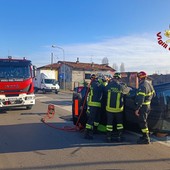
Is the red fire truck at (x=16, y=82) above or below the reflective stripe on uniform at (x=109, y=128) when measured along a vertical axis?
above

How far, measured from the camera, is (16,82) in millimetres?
12836

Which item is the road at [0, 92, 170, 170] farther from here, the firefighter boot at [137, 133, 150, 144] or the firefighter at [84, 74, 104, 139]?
the firefighter at [84, 74, 104, 139]

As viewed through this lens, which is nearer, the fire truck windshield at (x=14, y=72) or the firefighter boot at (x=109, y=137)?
the firefighter boot at (x=109, y=137)

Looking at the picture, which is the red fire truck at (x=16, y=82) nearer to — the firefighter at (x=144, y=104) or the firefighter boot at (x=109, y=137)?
the firefighter boot at (x=109, y=137)

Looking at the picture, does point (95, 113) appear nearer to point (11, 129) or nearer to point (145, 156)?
point (145, 156)

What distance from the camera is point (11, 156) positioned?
580 centimetres

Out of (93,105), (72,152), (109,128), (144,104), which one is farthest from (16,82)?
(144,104)

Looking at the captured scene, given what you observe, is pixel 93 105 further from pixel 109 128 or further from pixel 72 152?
pixel 72 152

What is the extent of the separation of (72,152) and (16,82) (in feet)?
24.5

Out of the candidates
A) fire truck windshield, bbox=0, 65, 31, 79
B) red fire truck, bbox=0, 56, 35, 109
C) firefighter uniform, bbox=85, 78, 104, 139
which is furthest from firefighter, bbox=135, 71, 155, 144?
fire truck windshield, bbox=0, 65, 31, 79

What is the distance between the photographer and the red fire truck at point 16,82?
12.6 m

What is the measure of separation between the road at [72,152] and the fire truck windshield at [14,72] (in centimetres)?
478

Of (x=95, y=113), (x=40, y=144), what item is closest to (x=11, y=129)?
(x=40, y=144)

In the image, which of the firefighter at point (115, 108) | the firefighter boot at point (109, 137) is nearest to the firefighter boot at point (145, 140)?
the firefighter at point (115, 108)
